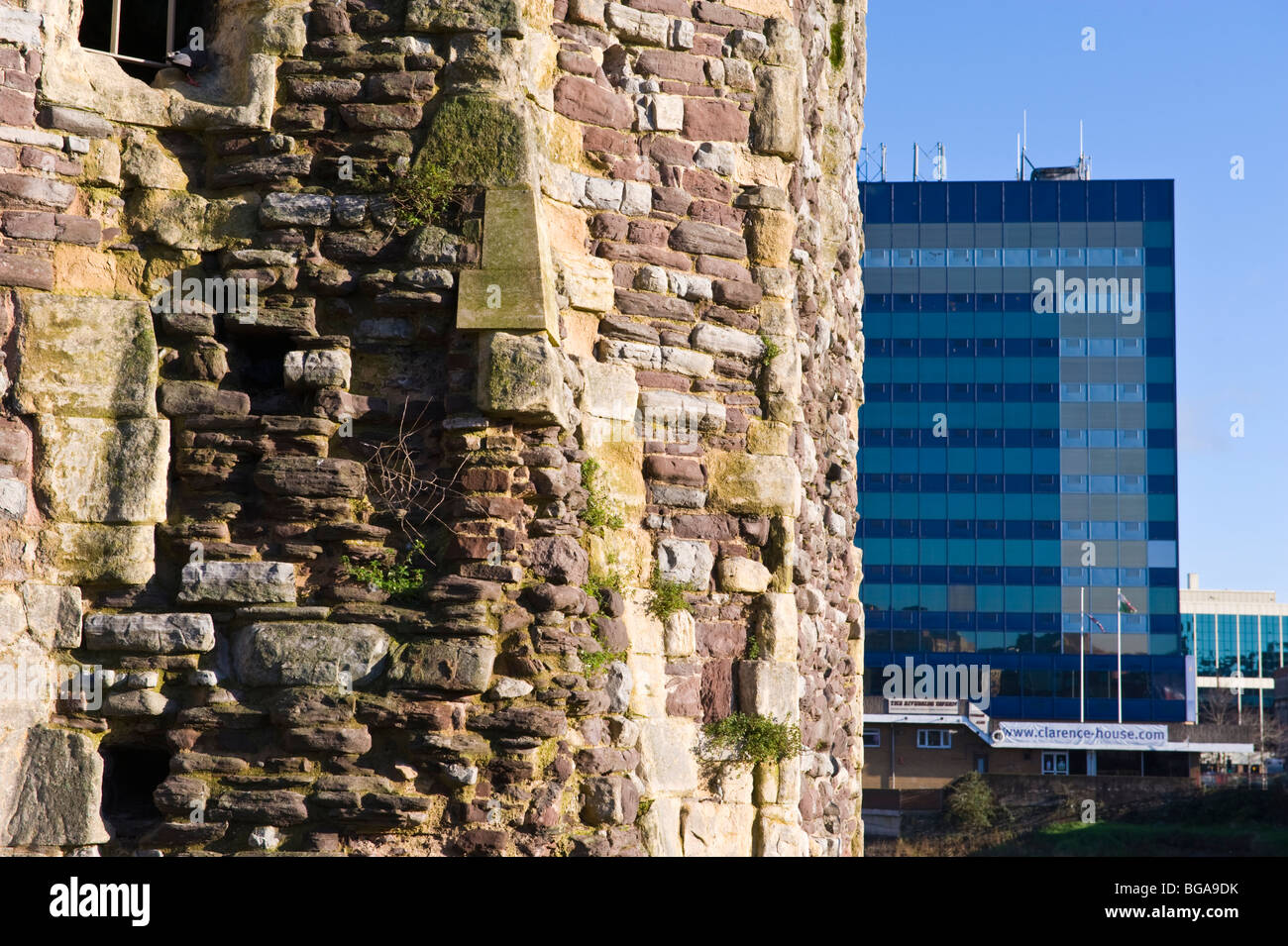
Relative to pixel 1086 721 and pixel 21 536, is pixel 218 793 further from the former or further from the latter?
pixel 1086 721

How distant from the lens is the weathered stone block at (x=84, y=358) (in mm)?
5352

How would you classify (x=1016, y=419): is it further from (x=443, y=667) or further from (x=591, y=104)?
(x=443, y=667)

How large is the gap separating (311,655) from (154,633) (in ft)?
2.13

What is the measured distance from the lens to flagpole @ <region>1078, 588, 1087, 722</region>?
5816 centimetres

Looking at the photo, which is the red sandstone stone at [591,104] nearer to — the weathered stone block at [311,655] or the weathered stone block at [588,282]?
the weathered stone block at [588,282]

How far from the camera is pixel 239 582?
531 centimetres

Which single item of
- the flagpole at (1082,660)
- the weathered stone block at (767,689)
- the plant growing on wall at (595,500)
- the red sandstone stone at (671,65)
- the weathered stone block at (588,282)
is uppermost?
the red sandstone stone at (671,65)

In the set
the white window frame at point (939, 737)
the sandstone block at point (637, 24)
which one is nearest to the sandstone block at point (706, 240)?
the sandstone block at point (637, 24)

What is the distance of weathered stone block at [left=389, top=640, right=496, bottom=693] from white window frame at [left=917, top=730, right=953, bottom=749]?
52.1 metres

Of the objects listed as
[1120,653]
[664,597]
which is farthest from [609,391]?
[1120,653]

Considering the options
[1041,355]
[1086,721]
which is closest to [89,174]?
[1086,721]

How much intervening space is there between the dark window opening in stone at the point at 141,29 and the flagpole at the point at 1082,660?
5685cm

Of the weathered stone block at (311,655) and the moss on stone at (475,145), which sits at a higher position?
the moss on stone at (475,145)

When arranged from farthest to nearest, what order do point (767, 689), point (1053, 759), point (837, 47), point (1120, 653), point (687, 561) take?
1. point (1120, 653)
2. point (1053, 759)
3. point (837, 47)
4. point (767, 689)
5. point (687, 561)
